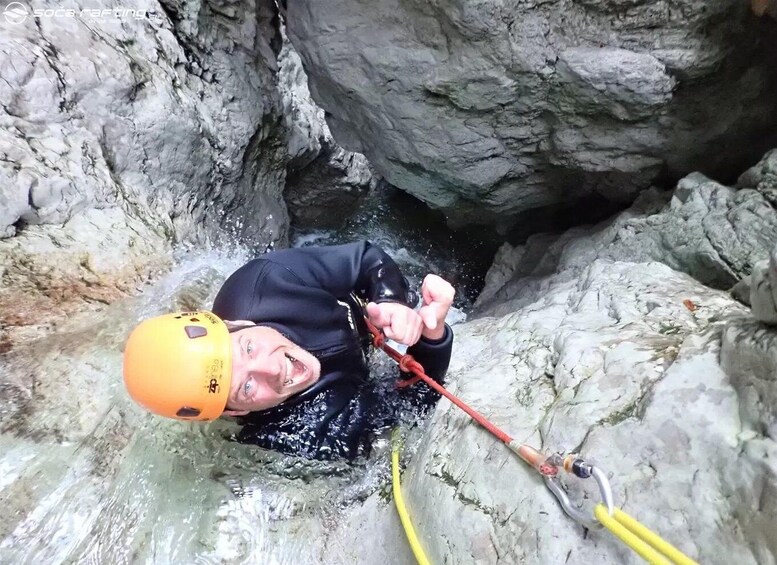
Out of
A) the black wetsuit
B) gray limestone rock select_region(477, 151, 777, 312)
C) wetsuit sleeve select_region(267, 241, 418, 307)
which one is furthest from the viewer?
gray limestone rock select_region(477, 151, 777, 312)

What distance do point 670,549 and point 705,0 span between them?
2451 millimetres

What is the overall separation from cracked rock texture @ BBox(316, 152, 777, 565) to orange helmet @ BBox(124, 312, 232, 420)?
612mm

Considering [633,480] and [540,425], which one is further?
[540,425]

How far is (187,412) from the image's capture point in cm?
157

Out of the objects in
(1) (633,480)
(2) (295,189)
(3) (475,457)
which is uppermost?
(1) (633,480)

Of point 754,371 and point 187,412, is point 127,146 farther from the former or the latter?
point 754,371

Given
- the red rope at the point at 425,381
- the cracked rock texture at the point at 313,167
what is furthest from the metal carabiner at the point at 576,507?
the cracked rock texture at the point at 313,167

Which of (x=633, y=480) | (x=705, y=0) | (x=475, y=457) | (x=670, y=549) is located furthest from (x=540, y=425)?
(x=705, y=0)

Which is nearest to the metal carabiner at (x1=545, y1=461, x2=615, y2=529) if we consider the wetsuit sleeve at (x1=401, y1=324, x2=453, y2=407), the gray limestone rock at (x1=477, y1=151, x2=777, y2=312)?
the wetsuit sleeve at (x1=401, y1=324, x2=453, y2=407)

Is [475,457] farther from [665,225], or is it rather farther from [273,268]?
[665,225]

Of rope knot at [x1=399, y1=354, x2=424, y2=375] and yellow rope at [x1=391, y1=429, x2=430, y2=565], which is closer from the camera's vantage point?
yellow rope at [x1=391, y1=429, x2=430, y2=565]

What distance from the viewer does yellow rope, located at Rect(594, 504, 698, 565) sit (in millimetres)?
816

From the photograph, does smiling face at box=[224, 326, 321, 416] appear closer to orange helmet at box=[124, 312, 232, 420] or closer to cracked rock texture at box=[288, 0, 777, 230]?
orange helmet at box=[124, 312, 232, 420]

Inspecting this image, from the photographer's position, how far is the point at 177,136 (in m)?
2.72
